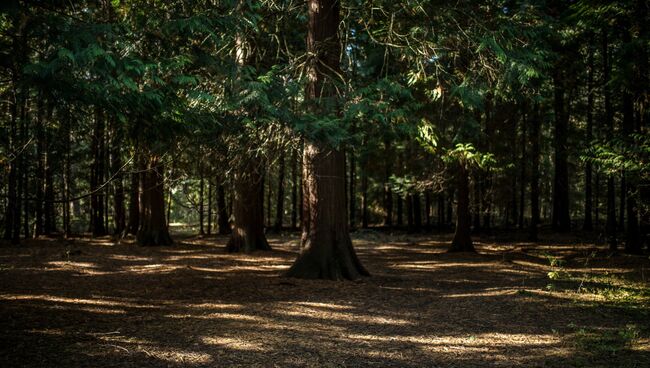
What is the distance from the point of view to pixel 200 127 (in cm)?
719

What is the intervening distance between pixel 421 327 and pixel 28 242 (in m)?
19.0

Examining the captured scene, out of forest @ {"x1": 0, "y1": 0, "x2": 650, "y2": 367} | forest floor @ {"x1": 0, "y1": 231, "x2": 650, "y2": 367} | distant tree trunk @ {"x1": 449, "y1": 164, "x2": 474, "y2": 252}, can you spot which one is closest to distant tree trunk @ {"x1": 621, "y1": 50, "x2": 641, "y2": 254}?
forest @ {"x1": 0, "y1": 0, "x2": 650, "y2": 367}

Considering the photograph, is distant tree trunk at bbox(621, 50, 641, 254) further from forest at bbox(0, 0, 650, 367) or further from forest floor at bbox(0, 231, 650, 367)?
forest floor at bbox(0, 231, 650, 367)

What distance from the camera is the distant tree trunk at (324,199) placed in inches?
451

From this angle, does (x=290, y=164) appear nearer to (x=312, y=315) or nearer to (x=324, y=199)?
(x=324, y=199)

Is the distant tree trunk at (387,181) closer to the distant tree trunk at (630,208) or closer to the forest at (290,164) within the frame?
the forest at (290,164)

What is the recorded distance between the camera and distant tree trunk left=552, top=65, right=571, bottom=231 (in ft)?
63.8

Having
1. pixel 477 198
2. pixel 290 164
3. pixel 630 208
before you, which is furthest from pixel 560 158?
pixel 290 164

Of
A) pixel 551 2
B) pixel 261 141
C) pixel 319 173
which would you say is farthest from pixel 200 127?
pixel 551 2

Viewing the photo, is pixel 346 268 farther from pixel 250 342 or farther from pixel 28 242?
pixel 28 242

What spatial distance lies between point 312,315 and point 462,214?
11471 mm

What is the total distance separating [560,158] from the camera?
2184cm

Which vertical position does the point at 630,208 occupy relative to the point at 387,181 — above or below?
below

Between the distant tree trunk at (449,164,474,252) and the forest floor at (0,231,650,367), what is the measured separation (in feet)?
11.8
